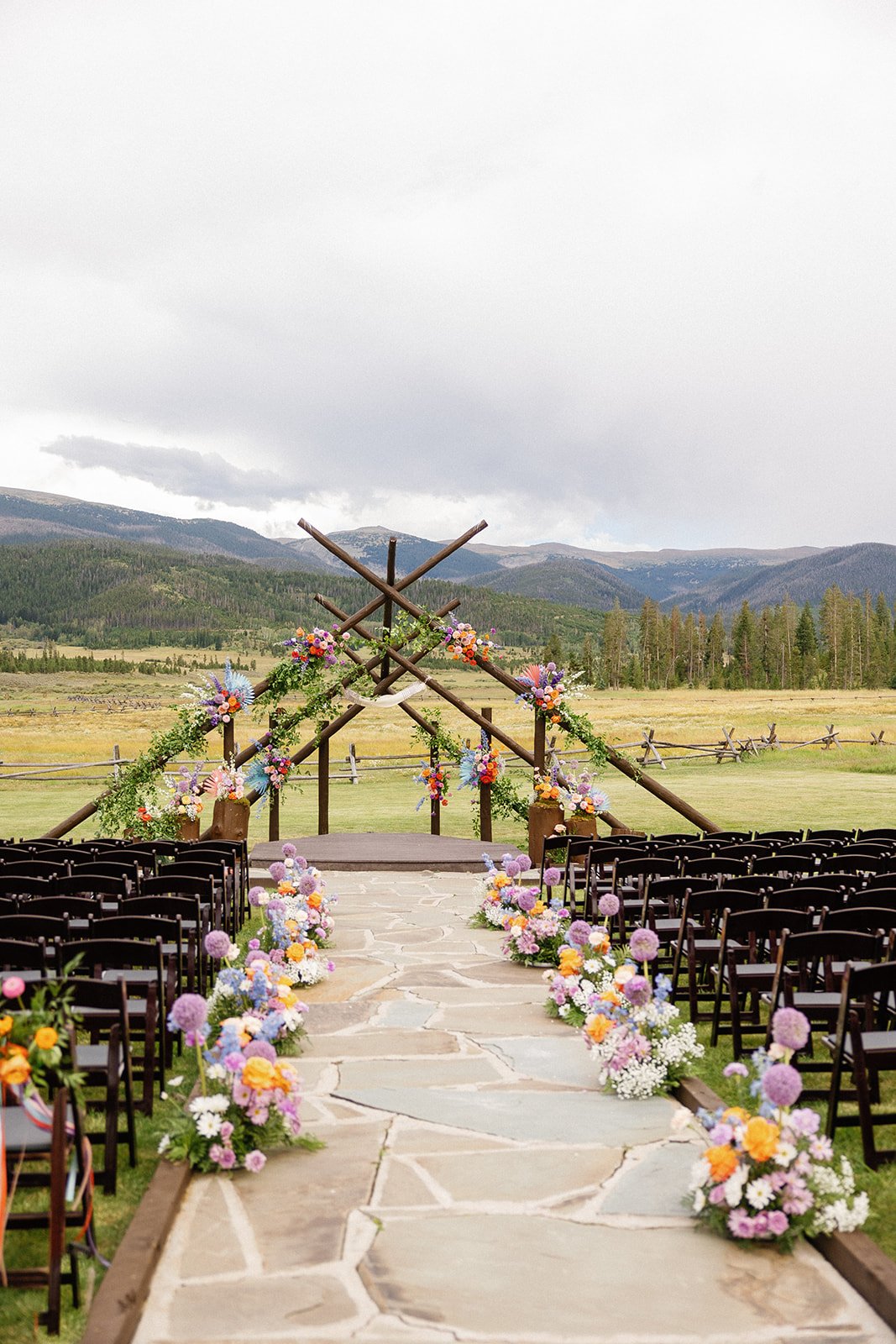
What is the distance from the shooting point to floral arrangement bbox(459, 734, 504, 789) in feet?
55.3

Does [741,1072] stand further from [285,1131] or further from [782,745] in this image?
[782,745]

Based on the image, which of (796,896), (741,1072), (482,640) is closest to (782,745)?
(482,640)

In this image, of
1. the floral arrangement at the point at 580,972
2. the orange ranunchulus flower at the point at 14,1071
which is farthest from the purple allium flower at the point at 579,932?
the orange ranunchulus flower at the point at 14,1071

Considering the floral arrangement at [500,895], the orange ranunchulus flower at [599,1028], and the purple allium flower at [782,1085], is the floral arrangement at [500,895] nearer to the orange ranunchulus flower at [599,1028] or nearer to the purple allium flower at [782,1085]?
the orange ranunchulus flower at [599,1028]

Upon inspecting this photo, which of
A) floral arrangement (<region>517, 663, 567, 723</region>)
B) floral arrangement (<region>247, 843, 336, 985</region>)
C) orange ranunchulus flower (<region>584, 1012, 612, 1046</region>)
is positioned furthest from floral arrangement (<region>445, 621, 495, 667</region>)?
orange ranunchulus flower (<region>584, 1012, 612, 1046</region>)

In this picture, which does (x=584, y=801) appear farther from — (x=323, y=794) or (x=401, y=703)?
(x=323, y=794)

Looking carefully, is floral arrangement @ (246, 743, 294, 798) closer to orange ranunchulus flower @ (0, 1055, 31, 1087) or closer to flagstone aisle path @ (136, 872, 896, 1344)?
flagstone aisle path @ (136, 872, 896, 1344)

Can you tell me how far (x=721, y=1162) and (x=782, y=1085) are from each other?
408mm

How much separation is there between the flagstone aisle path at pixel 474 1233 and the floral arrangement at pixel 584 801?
28.1ft

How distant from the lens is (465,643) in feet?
55.7

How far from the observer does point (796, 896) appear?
7.27 m

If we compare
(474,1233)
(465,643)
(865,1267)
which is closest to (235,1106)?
(474,1233)

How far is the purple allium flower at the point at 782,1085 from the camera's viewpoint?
420 cm

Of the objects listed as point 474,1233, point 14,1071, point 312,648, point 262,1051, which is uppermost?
point 312,648
